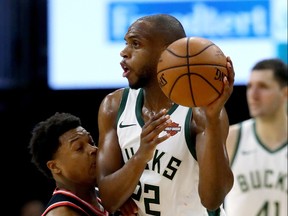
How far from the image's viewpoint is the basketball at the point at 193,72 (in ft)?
13.3

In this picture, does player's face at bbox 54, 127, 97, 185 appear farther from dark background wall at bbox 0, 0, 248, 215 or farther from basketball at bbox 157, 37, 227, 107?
dark background wall at bbox 0, 0, 248, 215

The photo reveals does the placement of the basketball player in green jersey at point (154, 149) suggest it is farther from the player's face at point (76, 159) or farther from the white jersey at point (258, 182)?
the white jersey at point (258, 182)

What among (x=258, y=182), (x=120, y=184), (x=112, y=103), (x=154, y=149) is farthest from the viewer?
(x=258, y=182)

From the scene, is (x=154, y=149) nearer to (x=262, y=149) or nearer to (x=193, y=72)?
(x=193, y=72)

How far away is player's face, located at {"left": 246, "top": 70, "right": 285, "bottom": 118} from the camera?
732 centimetres

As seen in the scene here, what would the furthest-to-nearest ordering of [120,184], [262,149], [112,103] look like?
[262,149] → [112,103] → [120,184]

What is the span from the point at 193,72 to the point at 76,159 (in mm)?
936

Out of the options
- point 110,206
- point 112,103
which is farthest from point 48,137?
point 110,206

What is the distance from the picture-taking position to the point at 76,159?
4727 mm

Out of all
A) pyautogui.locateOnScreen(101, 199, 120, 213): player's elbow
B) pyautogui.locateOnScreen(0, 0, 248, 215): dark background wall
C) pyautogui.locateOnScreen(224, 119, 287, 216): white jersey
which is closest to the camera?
pyautogui.locateOnScreen(101, 199, 120, 213): player's elbow

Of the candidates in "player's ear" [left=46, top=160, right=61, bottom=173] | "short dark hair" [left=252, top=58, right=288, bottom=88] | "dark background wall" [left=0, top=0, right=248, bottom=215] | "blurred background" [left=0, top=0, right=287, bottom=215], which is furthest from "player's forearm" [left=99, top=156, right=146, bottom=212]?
"dark background wall" [left=0, top=0, right=248, bottom=215]

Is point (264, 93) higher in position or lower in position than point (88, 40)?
lower

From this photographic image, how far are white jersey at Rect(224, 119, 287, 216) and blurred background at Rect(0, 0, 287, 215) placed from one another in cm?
108

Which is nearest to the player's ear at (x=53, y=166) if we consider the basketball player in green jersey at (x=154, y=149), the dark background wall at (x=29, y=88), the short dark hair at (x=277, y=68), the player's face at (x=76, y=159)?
the player's face at (x=76, y=159)
